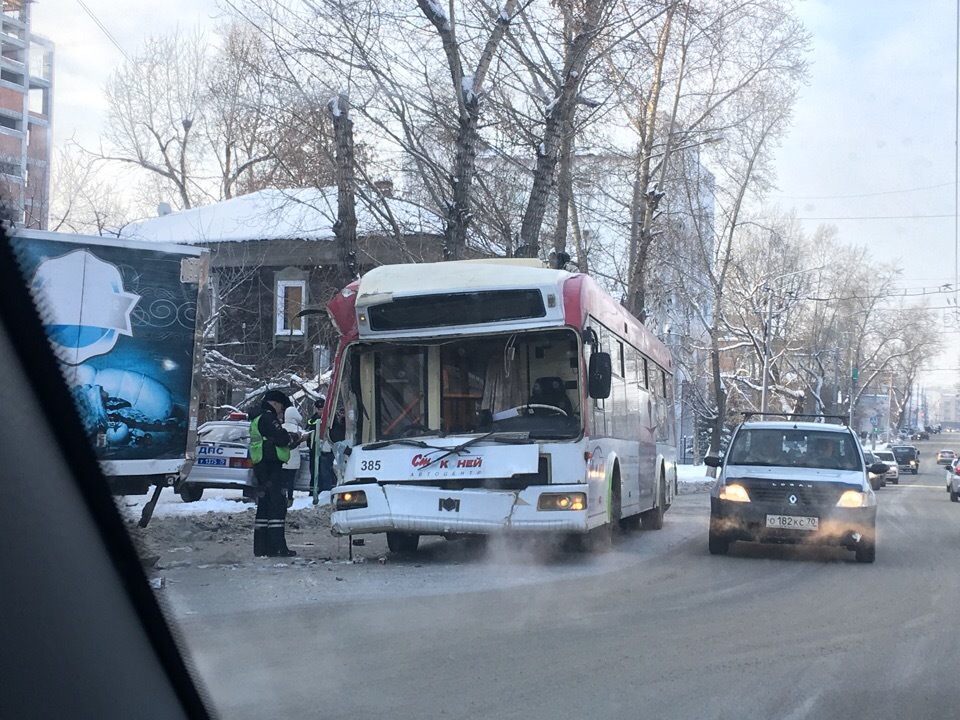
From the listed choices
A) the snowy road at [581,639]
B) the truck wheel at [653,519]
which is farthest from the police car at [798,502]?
the truck wheel at [653,519]

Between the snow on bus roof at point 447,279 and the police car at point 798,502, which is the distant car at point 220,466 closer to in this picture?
the snow on bus roof at point 447,279

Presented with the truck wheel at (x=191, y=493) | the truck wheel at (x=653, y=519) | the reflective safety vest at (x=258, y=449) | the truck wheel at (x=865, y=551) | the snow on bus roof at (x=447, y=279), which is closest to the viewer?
the snow on bus roof at (x=447, y=279)

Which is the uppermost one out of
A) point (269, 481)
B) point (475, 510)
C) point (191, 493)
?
point (269, 481)

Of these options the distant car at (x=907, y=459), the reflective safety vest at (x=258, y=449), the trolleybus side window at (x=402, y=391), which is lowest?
the distant car at (x=907, y=459)

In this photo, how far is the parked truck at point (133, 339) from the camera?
10742 millimetres

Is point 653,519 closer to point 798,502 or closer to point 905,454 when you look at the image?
point 798,502

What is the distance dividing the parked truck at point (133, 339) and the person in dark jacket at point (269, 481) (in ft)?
2.47

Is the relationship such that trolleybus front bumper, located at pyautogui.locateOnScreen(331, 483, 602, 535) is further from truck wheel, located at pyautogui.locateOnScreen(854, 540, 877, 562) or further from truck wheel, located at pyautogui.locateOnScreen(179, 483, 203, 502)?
truck wheel, located at pyautogui.locateOnScreen(179, 483, 203, 502)

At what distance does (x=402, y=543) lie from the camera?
1298cm

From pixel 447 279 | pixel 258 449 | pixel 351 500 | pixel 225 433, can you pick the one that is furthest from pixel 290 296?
pixel 351 500

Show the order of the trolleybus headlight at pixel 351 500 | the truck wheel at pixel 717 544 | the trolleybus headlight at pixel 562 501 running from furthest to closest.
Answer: the truck wheel at pixel 717 544
the trolleybus headlight at pixel 351 500
the trolleybus headlight at pixel 562 501

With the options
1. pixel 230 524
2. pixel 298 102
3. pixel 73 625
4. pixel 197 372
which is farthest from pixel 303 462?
pixel 73 625

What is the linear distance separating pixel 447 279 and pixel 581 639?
5.16m

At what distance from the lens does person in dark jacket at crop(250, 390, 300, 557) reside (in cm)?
1180
